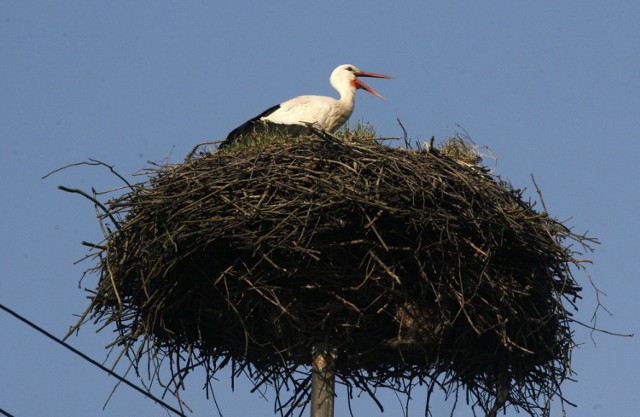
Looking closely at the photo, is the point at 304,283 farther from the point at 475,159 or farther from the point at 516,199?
the point at 475,159

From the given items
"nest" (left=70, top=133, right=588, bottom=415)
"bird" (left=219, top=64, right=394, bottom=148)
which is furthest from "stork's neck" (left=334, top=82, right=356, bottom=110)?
"nest" (left=70, top=133, right=588, bottom=415)

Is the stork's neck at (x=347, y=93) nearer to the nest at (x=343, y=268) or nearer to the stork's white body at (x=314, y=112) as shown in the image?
the stork's white body at (x=314, y=112)

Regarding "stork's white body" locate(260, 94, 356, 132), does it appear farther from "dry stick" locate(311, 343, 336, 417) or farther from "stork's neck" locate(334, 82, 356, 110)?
"dry stick" locate(311, 343, 336, 417)

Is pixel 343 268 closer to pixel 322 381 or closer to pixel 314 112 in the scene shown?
pixel 322 381

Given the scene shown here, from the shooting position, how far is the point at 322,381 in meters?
7.62

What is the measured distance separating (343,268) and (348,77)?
3.75 m

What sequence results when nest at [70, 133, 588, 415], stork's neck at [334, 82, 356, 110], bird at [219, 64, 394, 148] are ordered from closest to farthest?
nest at [70, 133, 588, 415]
bird at [219, 64, 394, 148]
stork's neck at [334, 82, 356, 110]

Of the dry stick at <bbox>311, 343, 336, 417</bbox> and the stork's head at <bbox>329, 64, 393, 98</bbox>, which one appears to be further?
the stork's head at <bbox>329, 64, 393, 98</bbox>

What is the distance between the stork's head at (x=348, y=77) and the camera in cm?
1073

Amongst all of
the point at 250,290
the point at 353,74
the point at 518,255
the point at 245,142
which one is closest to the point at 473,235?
the point at 518,255

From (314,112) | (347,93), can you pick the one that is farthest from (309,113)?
(347,93)

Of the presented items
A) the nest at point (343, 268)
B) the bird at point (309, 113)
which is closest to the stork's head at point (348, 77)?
the bird at point (309, 113)

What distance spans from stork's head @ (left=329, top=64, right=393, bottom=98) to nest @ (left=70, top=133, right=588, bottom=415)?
2995mm

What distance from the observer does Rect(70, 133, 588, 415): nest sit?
7219mm
